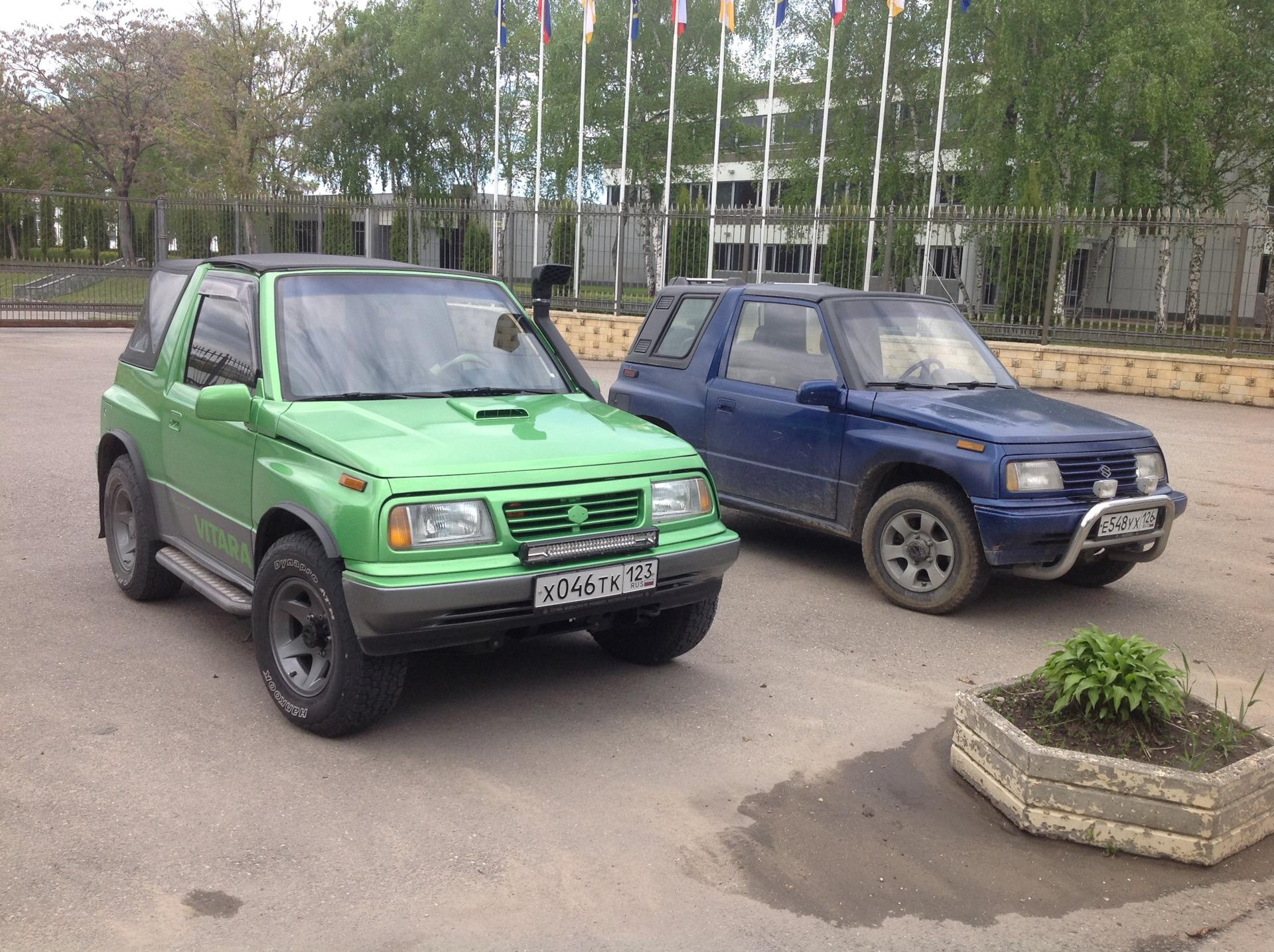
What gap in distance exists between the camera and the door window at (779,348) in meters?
7.07

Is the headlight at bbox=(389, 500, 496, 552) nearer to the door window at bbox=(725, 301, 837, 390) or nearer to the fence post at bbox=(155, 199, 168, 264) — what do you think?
the door window at bbox=(725, 301, 837, 390)

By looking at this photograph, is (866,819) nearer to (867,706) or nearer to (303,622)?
(867,706)

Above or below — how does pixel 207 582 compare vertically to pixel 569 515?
below

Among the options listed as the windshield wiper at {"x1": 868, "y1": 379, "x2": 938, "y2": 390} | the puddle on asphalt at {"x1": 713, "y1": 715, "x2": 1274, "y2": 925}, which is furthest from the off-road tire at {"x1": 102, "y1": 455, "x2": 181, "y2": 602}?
the windshield wiper at {"x1": 868, "y1": 379, "x2": 938, "y2": 390}

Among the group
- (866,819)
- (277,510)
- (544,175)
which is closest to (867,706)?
(866,819)

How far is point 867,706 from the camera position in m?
4.87

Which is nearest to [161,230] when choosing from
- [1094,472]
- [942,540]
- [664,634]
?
[942,540]

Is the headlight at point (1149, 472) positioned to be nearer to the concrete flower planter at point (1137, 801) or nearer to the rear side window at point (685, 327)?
the concrete flower planter at point (1137, 801)

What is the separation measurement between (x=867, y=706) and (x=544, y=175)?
151 feet

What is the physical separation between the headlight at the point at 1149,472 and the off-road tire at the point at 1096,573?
60 centimetres

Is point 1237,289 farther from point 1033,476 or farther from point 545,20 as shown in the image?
point 545,20

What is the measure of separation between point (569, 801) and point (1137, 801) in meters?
1.90

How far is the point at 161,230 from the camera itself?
28.6m

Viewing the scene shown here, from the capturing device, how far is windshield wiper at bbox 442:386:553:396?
198 inches
